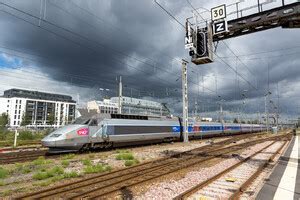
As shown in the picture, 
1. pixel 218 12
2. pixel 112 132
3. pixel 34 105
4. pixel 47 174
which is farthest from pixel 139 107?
pixel 34 105

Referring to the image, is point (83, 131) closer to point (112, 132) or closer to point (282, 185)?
point (112, 132)

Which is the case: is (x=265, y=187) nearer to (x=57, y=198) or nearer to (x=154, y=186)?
(x=154, y=186)

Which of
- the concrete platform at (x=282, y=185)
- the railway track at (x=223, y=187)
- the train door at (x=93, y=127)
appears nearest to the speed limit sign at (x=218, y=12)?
the railway track at (x=223, y=187)

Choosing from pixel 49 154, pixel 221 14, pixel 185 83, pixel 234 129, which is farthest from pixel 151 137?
pixel 234 129

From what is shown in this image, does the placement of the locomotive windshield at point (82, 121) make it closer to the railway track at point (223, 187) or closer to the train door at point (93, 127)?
the train door at point (93, 127)

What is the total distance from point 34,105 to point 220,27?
138743 mm

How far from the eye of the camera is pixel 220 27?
1193 centimetres

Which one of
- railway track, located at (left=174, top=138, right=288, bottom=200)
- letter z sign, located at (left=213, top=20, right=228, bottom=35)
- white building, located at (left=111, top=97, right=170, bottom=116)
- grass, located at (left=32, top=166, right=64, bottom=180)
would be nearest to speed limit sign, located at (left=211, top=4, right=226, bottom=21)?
letter z sign, located at (left=213, top=20, right=228, bottom=35)

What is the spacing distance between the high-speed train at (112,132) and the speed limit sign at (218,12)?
46.2ft

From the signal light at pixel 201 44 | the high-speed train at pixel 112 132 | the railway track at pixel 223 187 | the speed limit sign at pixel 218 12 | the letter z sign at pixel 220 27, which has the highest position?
the speed limit sign at pixel 218 12

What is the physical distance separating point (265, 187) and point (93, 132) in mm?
15636

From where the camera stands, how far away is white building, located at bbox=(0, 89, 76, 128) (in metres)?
131

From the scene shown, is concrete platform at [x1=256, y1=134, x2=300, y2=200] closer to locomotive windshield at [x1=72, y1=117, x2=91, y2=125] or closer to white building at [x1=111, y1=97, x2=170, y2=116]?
Answer: locomotive windshield at [x1=72, y1=117, x2=91, y2=125]

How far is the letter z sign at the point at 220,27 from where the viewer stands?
11.8 m
